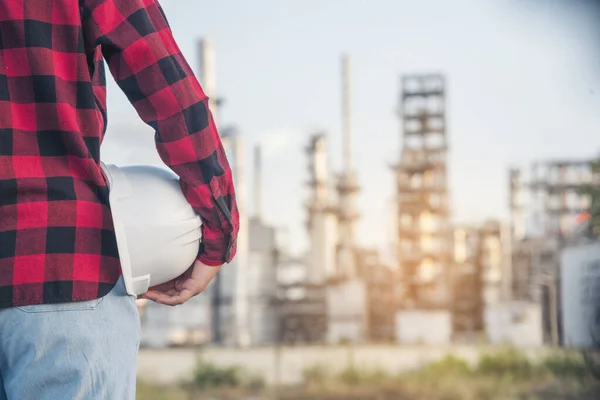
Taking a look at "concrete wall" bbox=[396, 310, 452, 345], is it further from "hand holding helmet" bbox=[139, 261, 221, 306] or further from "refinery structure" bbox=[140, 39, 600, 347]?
"hand holding helmet" bbox=[139, 261, 221, 306]

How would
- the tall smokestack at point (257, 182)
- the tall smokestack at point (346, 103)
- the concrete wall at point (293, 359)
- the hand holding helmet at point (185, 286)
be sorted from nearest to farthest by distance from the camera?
the hand holding helmet at point (185, 286) → the concrete wall at point (293, 359) → the tall smokestack at point (346, 103) → the tall smokestack at point (257, 182)

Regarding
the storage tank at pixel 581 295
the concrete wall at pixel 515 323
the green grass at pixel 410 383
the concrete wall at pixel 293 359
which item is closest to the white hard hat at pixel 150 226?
the storage tank at pixel 581 295

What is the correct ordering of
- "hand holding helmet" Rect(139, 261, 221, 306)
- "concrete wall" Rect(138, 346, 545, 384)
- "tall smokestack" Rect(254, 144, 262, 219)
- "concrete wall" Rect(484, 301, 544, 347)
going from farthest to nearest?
"tall smokestack" Rect(254, 144, 262, 219)
"concrete wall" Rect(484, 301, 544, 347)
"concrete wall" Rect(138, 346, 545, 384)
"hand holding helmet" Rect(139, 261, 221, 306)

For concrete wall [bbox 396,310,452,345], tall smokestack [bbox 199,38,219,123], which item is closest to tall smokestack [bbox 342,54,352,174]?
tall smokestack [bbox 199,38,219,123]

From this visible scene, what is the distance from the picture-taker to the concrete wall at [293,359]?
20.9ft

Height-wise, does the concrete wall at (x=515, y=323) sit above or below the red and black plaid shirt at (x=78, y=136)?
below

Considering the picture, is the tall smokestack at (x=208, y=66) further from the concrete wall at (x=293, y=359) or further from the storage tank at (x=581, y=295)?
the storage tank at (x=581, y=295)

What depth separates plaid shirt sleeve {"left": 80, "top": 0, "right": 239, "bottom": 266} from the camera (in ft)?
2.13

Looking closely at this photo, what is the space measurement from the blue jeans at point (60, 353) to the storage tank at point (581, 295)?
4115mm

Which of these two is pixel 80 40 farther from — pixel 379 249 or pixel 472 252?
pixel 472 252

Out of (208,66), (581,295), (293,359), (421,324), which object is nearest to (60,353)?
(581,295)

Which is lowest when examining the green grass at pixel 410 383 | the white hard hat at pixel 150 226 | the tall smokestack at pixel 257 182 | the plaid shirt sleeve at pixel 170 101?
the green grass at pixel 410 383

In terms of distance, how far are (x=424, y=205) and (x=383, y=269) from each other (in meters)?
0.84

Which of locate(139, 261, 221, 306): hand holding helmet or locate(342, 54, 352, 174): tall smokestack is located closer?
locate(139, 261, 221, 306): hand holding helmet
